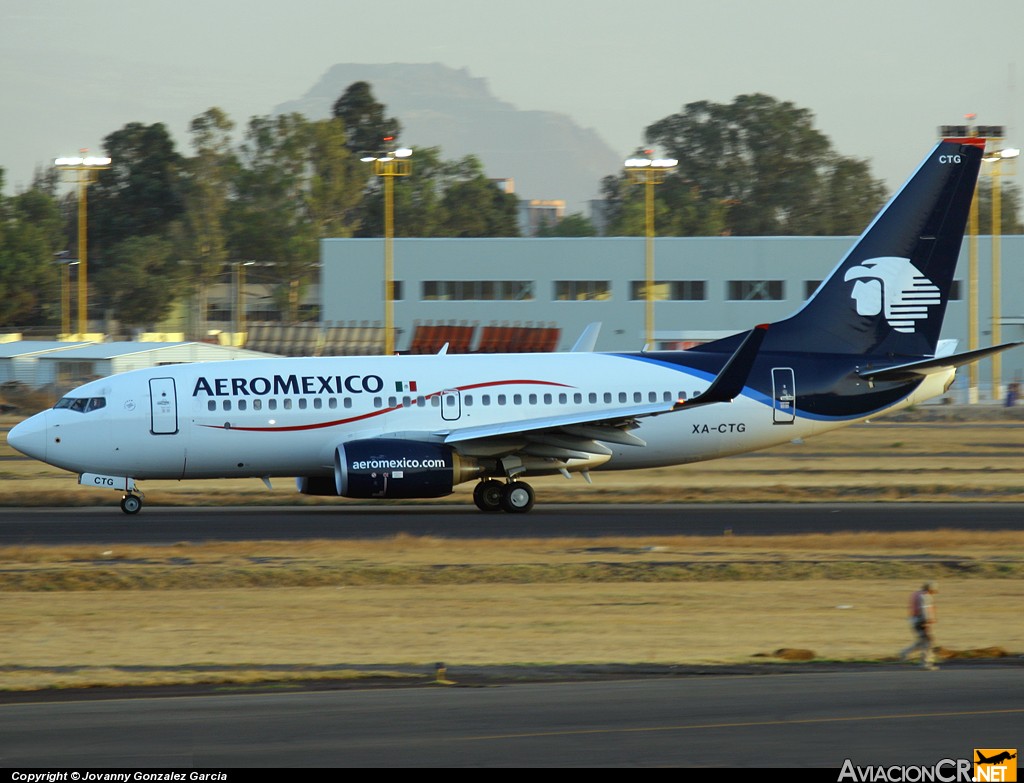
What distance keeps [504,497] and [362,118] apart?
4862 inches

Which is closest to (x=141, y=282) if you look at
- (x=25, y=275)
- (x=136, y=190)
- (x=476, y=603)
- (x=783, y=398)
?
(x=25, y=275)

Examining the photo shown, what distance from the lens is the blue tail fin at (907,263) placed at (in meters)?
30.5

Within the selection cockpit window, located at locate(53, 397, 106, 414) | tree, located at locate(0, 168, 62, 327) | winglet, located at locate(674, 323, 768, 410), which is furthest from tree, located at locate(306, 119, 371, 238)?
winglet, located at locate(674, 323, 768, 410)

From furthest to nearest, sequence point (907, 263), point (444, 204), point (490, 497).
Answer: point (444, 204)
point (907, 263)
point (490, 497)

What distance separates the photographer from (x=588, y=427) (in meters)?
27.6

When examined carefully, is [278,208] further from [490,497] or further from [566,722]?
[566,722]

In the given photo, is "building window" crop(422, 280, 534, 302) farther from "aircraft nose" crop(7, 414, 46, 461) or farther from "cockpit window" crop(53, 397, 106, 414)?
"aircraft nose" crop(7, 414, 46, 461)

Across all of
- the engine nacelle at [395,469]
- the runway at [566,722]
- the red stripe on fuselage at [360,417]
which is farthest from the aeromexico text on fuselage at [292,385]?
the runway at [566,722]

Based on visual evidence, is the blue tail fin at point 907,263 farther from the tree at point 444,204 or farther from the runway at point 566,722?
the tree at point 444,204

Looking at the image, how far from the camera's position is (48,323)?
112 metres

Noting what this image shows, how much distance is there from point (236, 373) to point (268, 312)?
330 feet

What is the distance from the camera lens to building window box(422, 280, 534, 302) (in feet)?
272

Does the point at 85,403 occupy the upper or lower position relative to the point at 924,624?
upper

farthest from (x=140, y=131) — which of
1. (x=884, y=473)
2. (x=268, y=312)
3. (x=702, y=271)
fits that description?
(x=884, y=473)
